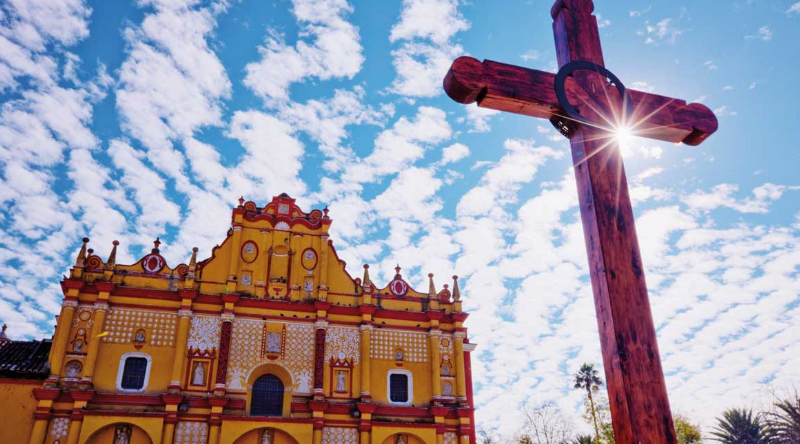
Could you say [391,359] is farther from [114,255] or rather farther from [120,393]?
[114,255]

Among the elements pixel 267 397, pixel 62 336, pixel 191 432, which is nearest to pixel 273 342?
pixel 267 397

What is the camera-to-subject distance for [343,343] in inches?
870

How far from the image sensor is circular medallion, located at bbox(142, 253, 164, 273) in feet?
70.6

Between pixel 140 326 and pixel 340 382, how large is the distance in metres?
7.03

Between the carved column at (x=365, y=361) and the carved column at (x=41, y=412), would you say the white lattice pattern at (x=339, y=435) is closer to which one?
the carved column at (x=365, y=361)

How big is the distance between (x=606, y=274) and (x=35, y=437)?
19690 millimetres

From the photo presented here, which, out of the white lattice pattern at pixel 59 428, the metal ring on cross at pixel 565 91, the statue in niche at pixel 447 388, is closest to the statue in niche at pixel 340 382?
the statue in niche at pixel 447 388

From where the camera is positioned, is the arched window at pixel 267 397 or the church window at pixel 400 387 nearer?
the arched window at pixel 267 397

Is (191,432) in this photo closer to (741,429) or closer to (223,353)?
(223,353)

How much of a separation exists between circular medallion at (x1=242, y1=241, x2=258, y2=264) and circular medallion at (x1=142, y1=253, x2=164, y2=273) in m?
2.88

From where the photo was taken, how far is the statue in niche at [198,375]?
20.1m

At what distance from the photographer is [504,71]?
3947 millimetres

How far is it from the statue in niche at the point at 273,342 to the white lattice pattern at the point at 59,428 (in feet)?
21.0

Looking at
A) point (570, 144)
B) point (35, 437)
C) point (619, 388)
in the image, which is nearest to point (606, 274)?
point (619, 388)
